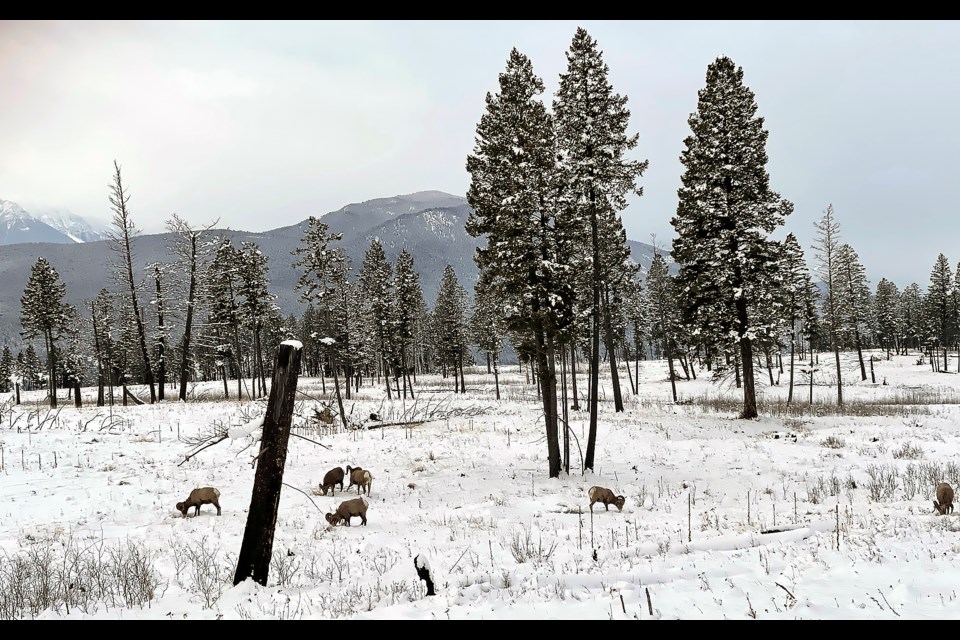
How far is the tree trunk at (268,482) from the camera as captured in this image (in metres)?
6.38

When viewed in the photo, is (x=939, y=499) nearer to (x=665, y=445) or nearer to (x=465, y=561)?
(x=465, y=561)

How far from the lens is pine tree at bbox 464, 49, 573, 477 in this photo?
15.1m

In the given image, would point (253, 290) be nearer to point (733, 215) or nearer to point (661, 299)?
point (733, 215)

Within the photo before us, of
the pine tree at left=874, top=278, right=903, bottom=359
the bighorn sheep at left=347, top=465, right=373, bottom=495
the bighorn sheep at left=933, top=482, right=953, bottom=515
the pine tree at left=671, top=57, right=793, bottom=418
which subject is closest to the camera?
the bighorn sheep at left=933, top=482, right=953, bottom=515

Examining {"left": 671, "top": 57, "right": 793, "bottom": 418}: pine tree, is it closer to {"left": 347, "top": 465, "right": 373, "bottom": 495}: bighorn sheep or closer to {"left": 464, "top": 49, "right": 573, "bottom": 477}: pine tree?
{"left": 464, "top": 49, "right": 573, "bottom": 477}: pine tree

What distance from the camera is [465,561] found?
749cm

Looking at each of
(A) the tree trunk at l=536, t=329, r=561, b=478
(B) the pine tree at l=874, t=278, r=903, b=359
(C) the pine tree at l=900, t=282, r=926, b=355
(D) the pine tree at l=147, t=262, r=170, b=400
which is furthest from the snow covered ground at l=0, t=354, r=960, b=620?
(C) the pine tree at l=900, t=282, r=926, b=355

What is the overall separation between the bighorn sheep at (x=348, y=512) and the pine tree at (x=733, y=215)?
19.8 metres

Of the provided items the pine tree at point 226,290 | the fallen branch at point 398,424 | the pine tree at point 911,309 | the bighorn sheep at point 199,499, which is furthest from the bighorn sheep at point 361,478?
the pine tree at point 911,309

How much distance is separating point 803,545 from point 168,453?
17.6m

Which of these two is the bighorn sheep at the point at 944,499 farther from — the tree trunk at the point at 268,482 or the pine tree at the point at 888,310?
the pine tree at the point at 888,310

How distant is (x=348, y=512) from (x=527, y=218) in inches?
393

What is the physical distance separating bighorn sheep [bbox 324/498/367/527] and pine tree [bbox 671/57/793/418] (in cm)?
1981
